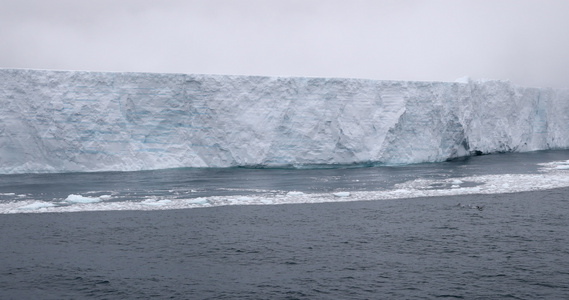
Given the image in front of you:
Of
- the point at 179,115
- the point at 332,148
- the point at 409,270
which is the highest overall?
the point at 179,115

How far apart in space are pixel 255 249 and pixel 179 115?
8.92 meters

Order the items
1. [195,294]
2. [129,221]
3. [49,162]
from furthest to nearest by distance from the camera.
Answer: [49,162] < [129,221] < [195,294]

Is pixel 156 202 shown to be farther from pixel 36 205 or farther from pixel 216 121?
pixel 216 121

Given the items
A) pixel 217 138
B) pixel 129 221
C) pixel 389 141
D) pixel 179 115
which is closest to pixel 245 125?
pixel 217 138

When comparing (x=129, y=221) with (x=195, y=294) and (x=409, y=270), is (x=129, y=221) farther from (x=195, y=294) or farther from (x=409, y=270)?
(x=409, y=270)

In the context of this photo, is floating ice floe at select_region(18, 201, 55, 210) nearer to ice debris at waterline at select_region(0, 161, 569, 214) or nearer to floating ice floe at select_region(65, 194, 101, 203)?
ice debris at waterline at select_region(0, 161, 569, 214)

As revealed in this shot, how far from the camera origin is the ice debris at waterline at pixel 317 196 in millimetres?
9609

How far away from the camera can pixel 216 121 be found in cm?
1555

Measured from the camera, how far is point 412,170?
50.1 ft

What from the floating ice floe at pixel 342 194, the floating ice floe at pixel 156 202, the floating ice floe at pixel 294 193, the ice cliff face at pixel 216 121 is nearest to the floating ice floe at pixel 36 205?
the floating ice floe at pixel 156 202

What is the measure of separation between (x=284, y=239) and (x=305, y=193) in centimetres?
368

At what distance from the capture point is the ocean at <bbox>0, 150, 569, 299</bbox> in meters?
5.68

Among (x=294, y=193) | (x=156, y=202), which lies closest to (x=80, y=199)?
→ (x=156, y=202)

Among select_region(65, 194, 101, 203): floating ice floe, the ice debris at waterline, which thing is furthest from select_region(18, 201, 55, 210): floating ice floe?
select_region(65, 194, 101, 203): floating ice floe
